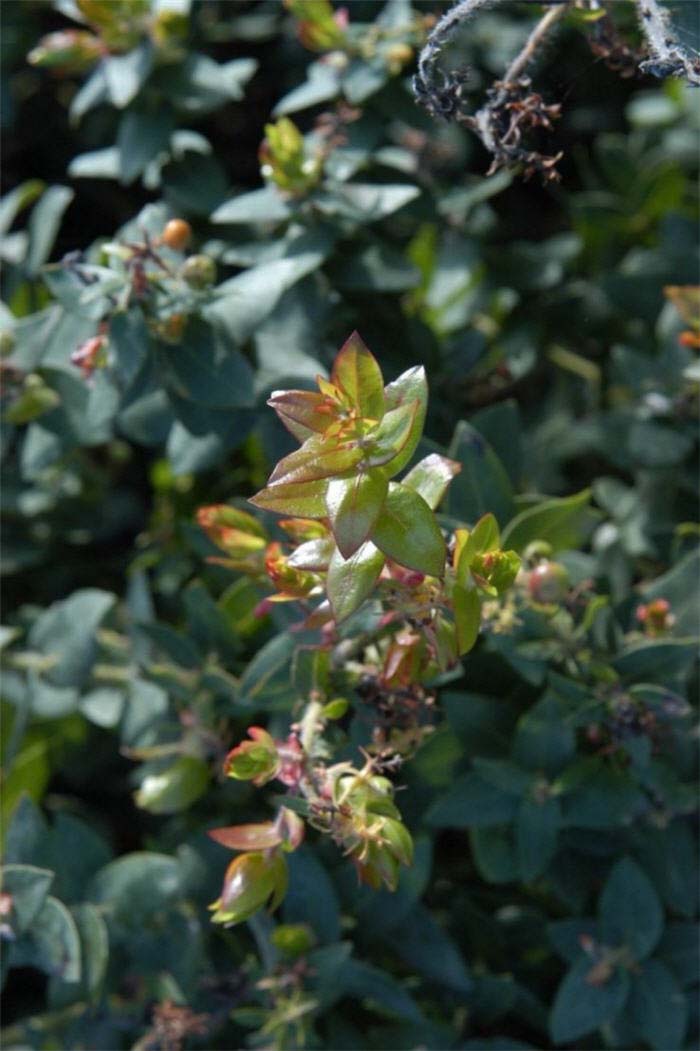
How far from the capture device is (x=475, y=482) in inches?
63.6

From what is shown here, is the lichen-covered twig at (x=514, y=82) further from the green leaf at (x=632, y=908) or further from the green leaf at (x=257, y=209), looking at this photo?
the green leaf at (x=632, y=908)

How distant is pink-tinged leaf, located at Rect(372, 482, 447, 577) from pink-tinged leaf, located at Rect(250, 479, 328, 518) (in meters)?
0.06

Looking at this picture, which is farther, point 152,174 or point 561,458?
point 561,458

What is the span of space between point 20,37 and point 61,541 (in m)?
0.92

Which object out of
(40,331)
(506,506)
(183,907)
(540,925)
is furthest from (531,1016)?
(40,331)

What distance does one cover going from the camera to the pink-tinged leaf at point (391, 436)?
3.53 feet

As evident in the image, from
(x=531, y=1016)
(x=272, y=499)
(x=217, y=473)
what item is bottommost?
(x=531, y=1016)

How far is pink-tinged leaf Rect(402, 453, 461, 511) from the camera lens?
1.16 metres

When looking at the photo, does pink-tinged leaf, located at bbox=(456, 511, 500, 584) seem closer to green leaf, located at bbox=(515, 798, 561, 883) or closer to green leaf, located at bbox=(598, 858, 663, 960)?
green leaf, located at bbox=(515, 798, 561, 883)

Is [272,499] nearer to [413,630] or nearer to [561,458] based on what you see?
[413,630]

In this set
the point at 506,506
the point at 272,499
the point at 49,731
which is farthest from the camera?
the point at 49,731

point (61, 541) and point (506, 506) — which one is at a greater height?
point (506, 506)

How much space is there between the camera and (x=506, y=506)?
1650mm

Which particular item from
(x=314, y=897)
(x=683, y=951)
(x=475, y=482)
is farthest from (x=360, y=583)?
(x=683, y=951)
